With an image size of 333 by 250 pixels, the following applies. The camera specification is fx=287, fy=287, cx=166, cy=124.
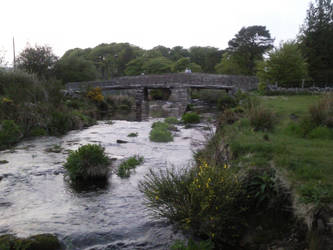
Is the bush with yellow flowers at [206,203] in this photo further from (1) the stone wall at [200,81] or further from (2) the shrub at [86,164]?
(1) the stone wall at [200,81]

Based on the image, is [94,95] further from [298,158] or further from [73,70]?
[298,158]

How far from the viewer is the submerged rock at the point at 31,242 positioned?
15.5ft

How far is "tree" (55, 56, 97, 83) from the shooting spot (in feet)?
167

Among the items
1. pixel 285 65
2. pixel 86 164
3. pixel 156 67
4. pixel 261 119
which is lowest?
pixel 86 164

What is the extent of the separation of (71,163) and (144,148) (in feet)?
17.1

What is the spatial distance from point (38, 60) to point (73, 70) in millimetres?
10593

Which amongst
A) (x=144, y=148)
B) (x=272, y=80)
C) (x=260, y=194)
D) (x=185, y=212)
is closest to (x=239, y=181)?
(x=260, y=194)

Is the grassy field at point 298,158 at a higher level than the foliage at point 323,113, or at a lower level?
lower

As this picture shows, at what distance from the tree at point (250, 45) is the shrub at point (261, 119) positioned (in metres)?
51.6

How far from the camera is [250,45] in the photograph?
196ft

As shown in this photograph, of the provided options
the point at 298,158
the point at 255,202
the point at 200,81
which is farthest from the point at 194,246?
the point at 200,81

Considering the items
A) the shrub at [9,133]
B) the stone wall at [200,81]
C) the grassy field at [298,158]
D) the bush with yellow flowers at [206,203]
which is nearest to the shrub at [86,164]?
the bush with yellow flowers at [206,203]

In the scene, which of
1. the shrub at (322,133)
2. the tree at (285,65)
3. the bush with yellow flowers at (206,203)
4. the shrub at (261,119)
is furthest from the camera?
the tree at (285,65)

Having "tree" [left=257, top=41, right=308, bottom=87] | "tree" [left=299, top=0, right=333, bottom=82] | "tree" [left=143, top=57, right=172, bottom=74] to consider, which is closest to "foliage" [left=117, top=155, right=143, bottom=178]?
"tree" [left=257, top=41, right=308, bottom=87]
